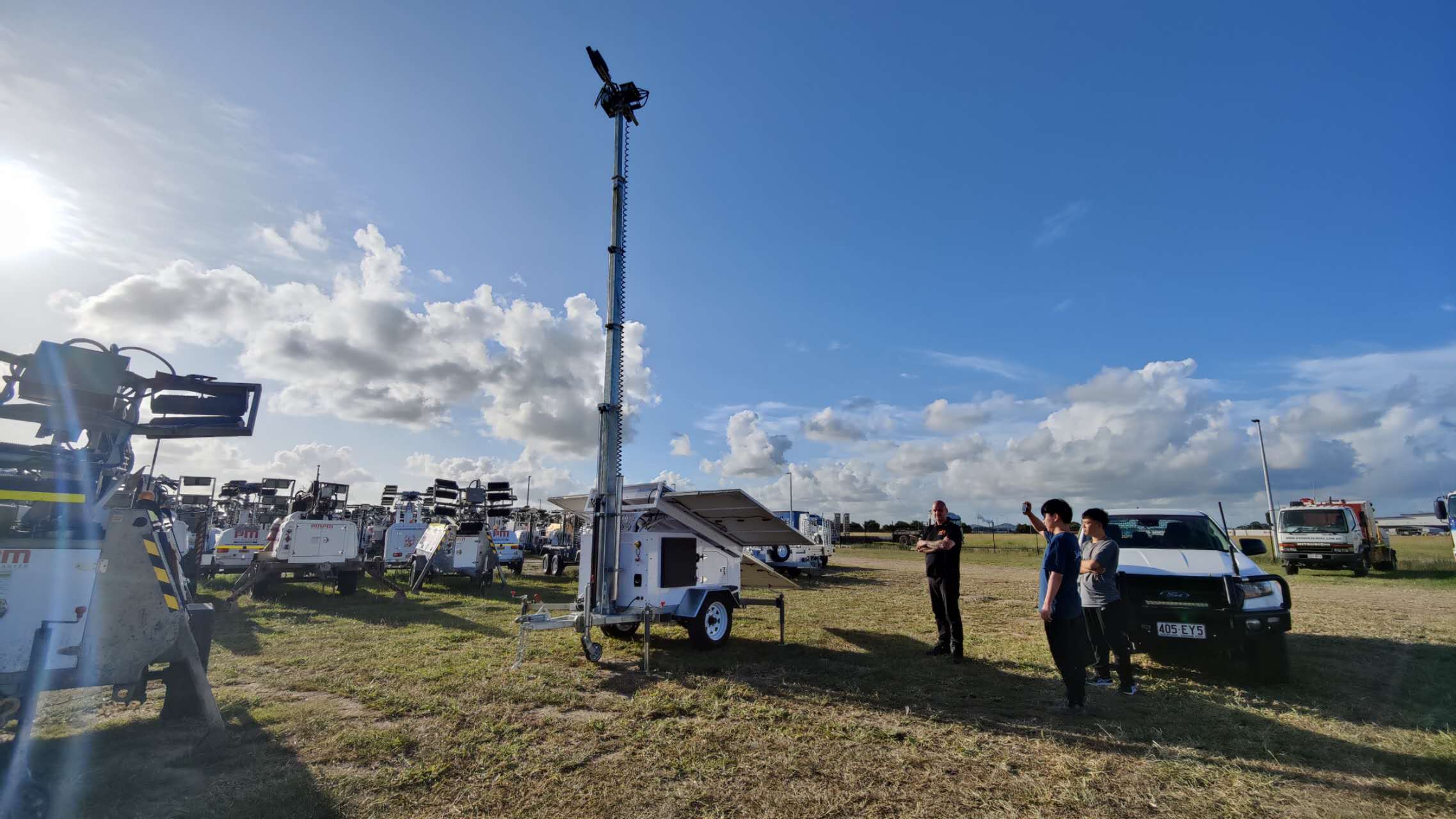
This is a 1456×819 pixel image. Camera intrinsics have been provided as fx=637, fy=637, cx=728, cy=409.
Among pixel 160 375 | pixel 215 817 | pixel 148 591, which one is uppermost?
pixel 160 375

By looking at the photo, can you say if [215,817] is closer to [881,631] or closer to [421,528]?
[881,631]

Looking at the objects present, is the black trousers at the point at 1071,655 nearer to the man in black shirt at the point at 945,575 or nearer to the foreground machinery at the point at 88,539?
the man in black shirt at the point at 945,575

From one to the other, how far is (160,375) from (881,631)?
998cm

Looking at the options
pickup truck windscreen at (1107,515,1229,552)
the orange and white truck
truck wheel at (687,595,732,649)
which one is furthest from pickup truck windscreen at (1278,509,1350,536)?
truck wheel at (687,595,732,649)

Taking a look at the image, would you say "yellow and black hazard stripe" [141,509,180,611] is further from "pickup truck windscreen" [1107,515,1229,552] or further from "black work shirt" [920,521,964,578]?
"pickup truck windscreen" [1107,515,1229,552]

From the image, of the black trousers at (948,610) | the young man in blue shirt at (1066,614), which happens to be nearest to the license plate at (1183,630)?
the young man in blue shirt at (1066,614)

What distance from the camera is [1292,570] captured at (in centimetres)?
2431

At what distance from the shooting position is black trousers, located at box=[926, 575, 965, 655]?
27.2ft

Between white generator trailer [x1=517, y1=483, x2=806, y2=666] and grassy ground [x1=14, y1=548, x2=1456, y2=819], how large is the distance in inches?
22.7

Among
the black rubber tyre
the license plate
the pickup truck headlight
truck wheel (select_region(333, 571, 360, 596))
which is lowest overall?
the black rubber tyre

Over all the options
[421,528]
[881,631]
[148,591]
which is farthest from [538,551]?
[148,591]

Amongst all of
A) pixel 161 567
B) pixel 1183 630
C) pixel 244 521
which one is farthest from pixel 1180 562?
pixel 244 521

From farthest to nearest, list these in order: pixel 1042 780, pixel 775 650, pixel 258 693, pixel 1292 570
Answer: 1. pixel 1292 570
2. pixel 775 650
3. pixel 258 693
4. pixel 1042 780

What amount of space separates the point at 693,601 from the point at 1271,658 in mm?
6782
